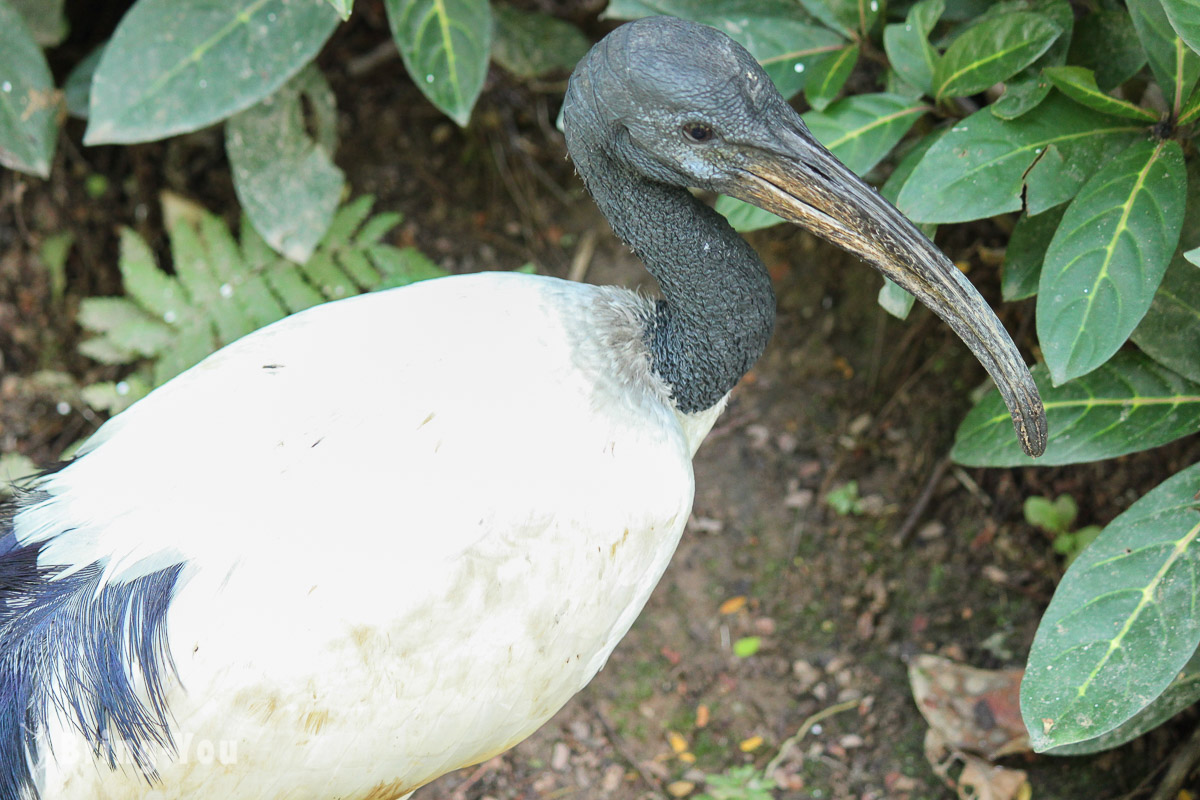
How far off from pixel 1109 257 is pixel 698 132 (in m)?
0.90

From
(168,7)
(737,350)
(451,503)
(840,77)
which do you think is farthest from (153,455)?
(840,77)

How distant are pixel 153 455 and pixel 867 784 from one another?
2.09 meters

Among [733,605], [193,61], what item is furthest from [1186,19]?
[193,61]

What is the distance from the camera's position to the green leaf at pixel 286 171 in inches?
133

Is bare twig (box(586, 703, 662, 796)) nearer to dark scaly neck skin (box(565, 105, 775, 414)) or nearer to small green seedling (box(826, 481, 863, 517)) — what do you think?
small green seedling (box(826, 481, 863, 517))

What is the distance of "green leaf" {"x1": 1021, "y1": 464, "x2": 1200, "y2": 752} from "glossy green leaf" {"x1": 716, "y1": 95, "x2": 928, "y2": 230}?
1.01 metres

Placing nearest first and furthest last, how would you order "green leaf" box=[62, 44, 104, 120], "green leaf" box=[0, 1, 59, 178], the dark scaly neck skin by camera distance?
the dark scaly neck skin → "green leaf" box=[0, 1, 59, 178] → "green leaf" box=[62, 44, 104, 120]

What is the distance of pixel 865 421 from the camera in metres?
3.52

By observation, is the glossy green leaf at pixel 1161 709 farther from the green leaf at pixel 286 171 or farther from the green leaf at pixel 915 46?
the green leaf at pixel 286 171

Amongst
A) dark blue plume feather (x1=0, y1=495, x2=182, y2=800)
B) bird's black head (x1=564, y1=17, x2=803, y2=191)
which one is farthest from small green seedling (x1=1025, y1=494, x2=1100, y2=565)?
dark blue plume feather (x1=0, y1=495, x2=182, y2=800)

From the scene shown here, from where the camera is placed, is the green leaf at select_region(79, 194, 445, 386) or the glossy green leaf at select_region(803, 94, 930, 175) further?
the green leaf at select_region(79, 194, 445, 386)

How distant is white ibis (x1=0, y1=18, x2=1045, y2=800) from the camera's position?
6.26 ft

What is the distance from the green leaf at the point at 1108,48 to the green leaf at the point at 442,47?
5.27 ft

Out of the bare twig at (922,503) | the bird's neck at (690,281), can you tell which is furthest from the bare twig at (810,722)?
Result: the bird's neck at (690,281)
